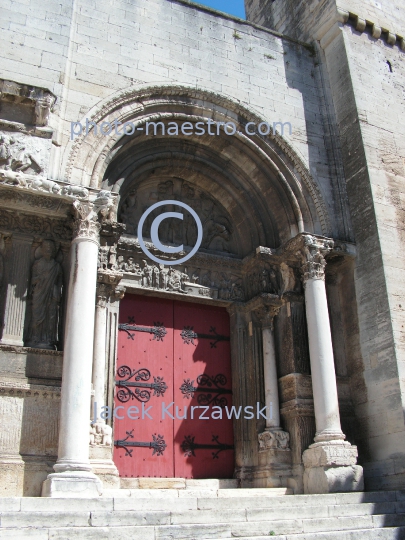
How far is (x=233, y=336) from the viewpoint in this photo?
907 centimetres

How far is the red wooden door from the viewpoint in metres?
7.92

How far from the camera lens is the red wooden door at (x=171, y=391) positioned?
7918 millimetres

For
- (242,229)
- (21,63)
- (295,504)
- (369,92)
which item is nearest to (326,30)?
(369,92)

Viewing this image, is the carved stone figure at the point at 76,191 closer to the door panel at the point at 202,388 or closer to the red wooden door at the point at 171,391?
the red wooden door at the point at 171,391

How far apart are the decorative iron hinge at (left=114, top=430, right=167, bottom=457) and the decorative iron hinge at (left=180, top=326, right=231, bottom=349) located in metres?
1.49

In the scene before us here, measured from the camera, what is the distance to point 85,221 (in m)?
7.21

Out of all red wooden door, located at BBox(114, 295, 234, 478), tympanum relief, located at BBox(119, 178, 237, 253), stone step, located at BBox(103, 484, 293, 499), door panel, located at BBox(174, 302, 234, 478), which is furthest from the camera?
tympanum relief, located at BBox(119, 178, 237, 253)

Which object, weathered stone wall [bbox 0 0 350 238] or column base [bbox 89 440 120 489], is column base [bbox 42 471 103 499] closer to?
column base [bbox 89 440 120 489]

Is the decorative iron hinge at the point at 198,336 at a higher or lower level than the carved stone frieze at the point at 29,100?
lower

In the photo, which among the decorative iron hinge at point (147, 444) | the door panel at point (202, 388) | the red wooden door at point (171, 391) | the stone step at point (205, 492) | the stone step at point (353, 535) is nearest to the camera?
the stone step at point (353, 535)

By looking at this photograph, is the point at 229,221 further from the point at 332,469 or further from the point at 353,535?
the point at 353,535

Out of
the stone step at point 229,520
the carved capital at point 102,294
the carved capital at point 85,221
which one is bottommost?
the stone step at point 229,520

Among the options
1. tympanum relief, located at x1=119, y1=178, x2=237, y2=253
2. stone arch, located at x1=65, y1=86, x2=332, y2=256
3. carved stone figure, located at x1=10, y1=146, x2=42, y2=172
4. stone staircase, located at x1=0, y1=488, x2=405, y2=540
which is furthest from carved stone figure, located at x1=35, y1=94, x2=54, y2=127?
stone staircase, located at x1=0, y1=488, x2=405, y2=540

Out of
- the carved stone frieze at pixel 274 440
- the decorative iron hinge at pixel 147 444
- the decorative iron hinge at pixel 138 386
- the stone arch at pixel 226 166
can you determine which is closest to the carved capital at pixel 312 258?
the stone arch at pixel 226 166
